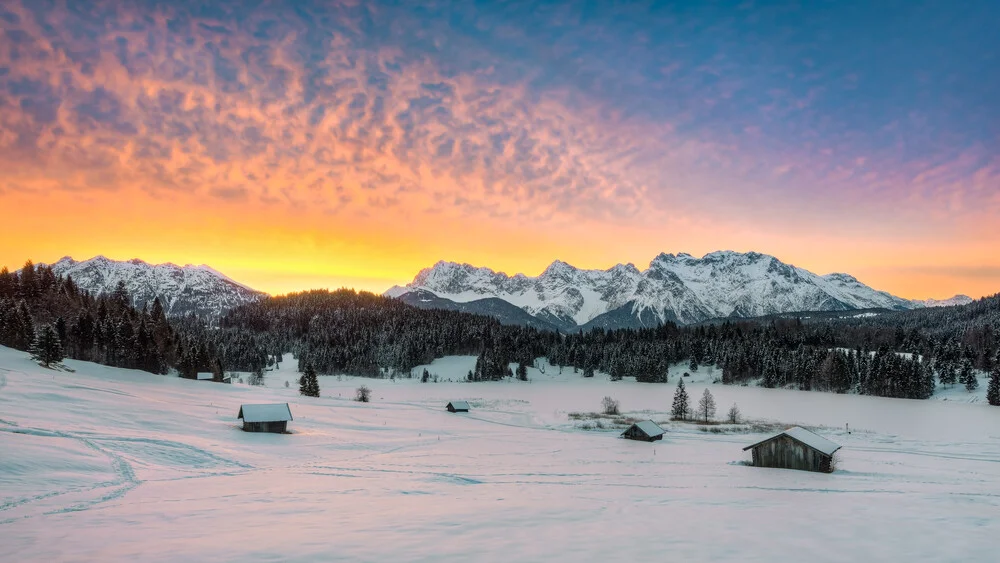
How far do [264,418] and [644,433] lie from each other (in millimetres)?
38913

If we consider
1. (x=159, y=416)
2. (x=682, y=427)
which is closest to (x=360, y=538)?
(x=159, y=416)

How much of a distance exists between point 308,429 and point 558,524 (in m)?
41.0

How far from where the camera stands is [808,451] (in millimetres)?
41156

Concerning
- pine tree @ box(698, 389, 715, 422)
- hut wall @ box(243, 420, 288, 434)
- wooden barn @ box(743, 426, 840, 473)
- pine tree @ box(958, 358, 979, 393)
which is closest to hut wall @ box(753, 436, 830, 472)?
wooden barn @ box(743, 426, 840, 473)

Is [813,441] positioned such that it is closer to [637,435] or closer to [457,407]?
[637,435]

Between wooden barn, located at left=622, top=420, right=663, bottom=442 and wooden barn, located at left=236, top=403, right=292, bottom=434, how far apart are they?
3608 cm

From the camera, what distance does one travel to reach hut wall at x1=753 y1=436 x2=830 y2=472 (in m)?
40.4

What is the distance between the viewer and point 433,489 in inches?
1139

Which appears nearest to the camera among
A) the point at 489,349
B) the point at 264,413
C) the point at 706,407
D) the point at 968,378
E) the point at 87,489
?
the point at 87,489

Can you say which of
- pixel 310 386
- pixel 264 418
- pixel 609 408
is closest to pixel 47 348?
pixel 310 386

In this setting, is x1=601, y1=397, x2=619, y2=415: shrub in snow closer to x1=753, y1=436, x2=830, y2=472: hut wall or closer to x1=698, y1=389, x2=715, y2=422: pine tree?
x1=698, y1=389, x2=715, y2=422: pine tree

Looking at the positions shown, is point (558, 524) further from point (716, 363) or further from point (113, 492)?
point (716, 363)

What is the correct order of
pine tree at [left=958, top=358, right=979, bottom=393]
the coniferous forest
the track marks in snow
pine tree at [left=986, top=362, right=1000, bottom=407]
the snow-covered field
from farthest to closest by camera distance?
pine tree at [left=958, top=358, right=979, bottom=393], pine tree at [left=986, top=362, right=1000, bottom=407], the coniferous forest, the track marks in snow, the snow-covered field

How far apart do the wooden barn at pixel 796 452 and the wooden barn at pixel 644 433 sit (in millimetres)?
13433
